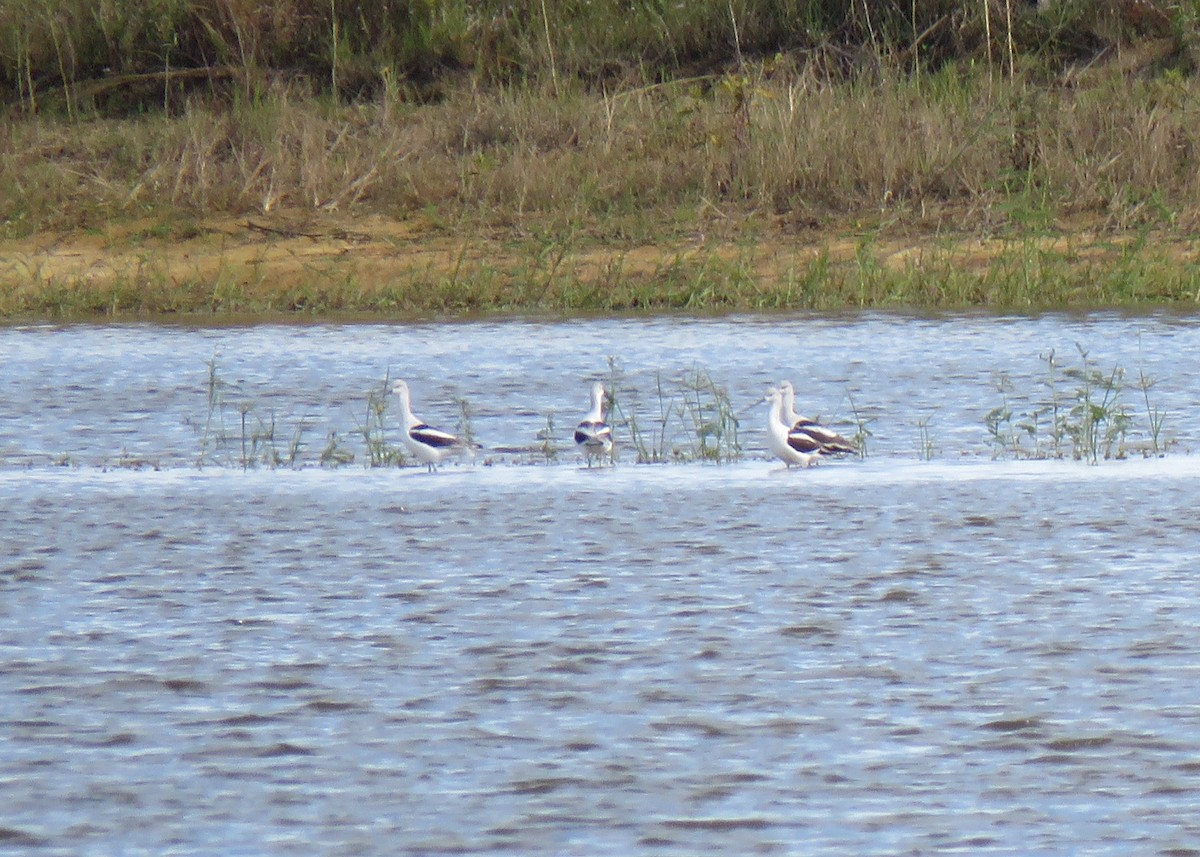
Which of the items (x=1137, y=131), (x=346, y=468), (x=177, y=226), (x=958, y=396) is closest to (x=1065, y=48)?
(x=1137, y=131)

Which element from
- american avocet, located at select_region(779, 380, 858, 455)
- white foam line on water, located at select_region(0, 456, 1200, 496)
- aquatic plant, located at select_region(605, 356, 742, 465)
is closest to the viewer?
white foam line on water, located at select_region(0, 456, 1200, 496)

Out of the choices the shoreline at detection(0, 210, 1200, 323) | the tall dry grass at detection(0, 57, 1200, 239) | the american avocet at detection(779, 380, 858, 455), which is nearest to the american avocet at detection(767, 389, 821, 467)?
the american avocet at detection(779, 380, 858, 455)

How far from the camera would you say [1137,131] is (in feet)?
57.1

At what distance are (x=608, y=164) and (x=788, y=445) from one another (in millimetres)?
9236

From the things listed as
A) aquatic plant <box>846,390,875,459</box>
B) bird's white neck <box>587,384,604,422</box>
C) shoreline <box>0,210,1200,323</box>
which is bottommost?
aquatic plant <box>846,390,875,459</box>

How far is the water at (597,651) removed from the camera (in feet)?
14.1

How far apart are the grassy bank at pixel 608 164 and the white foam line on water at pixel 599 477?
6259mm

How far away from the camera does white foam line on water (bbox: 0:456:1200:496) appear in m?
8.57

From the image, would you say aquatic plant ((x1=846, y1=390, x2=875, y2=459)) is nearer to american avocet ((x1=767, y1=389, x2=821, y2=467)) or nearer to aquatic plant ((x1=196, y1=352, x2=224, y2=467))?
american avocet ((x1=767, y1=389, x2=821, y2=467))

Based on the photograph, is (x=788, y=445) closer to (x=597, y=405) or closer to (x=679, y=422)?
(x=597, y=405)

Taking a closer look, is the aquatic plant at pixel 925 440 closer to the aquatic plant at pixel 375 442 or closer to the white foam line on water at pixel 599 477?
the white foam line on water at pixel 599 477

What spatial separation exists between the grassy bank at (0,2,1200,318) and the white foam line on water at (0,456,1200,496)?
6259 millimetres

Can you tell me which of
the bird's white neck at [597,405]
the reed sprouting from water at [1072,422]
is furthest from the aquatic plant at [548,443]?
the reed sprouting from water at [1072,422]

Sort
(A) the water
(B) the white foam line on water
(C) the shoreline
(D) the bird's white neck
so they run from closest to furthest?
(A) the water
(B) the white foam line on water
(D) the bird's white neck
(C) the shoreline
